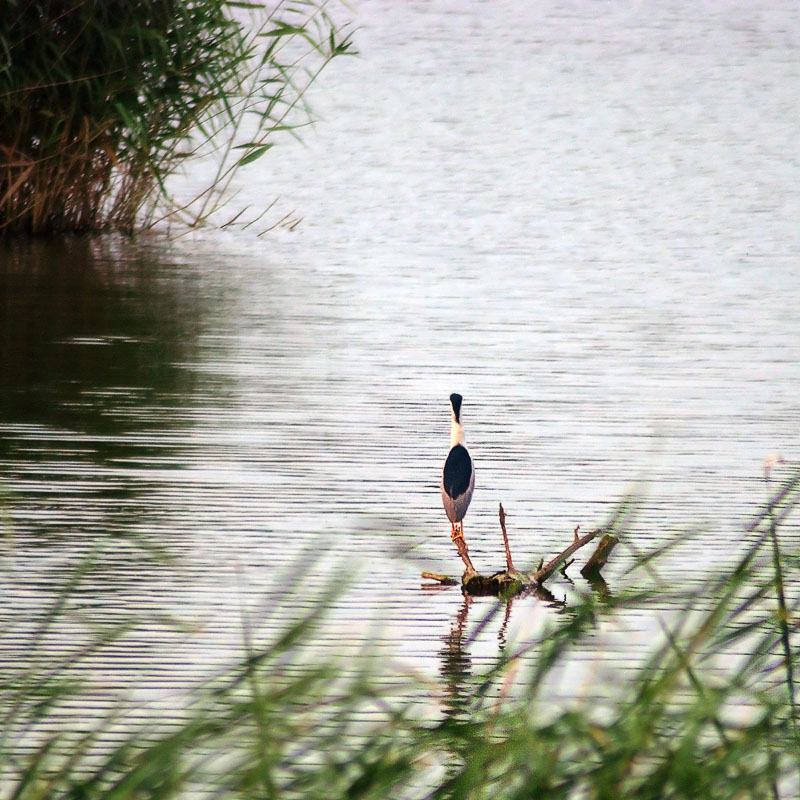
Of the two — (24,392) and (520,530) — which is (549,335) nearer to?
(24,392)

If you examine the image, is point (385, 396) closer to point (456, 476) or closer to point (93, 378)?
point (93, 378)

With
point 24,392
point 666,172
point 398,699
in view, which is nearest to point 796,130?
point 666,172

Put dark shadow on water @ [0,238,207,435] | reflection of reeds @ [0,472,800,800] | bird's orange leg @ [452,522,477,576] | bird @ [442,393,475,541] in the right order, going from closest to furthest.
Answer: reflection of reeds @ [0,472,800,800]
bird's orange leg @ [452,522,477,576]
bird @ [442,393,475,541]
dark shadow on water @ [0,238,207,435]

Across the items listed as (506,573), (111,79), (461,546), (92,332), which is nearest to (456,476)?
(461,546)

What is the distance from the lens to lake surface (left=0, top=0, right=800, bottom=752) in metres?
3.16

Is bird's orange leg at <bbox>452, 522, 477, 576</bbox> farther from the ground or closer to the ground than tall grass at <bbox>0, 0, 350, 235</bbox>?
closer to the ground

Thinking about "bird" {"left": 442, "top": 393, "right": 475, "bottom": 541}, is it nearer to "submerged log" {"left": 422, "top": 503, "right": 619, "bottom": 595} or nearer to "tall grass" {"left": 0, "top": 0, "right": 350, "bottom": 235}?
"submerged log" {"left": 422, "top": 503, "right": 619, "bottom": 595}

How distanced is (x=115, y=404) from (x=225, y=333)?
1362mm

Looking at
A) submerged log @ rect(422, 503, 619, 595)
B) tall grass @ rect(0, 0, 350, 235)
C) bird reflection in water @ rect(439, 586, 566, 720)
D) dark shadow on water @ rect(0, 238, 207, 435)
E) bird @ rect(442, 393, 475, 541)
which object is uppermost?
tall grass @ rect(0, 0, 350, 235)

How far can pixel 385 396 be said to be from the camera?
531cm

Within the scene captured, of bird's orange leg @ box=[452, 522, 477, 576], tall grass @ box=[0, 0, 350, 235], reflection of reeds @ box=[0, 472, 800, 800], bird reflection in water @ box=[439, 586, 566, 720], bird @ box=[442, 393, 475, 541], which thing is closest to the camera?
A: reflection of reeds @ box=[0, 472, 800, 800]

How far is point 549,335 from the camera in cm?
645

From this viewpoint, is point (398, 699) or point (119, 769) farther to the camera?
point (398, 699)

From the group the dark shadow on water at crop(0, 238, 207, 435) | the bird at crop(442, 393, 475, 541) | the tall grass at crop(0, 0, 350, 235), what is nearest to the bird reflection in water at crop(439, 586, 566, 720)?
the bird at crop(442, 393, 475, 541)
